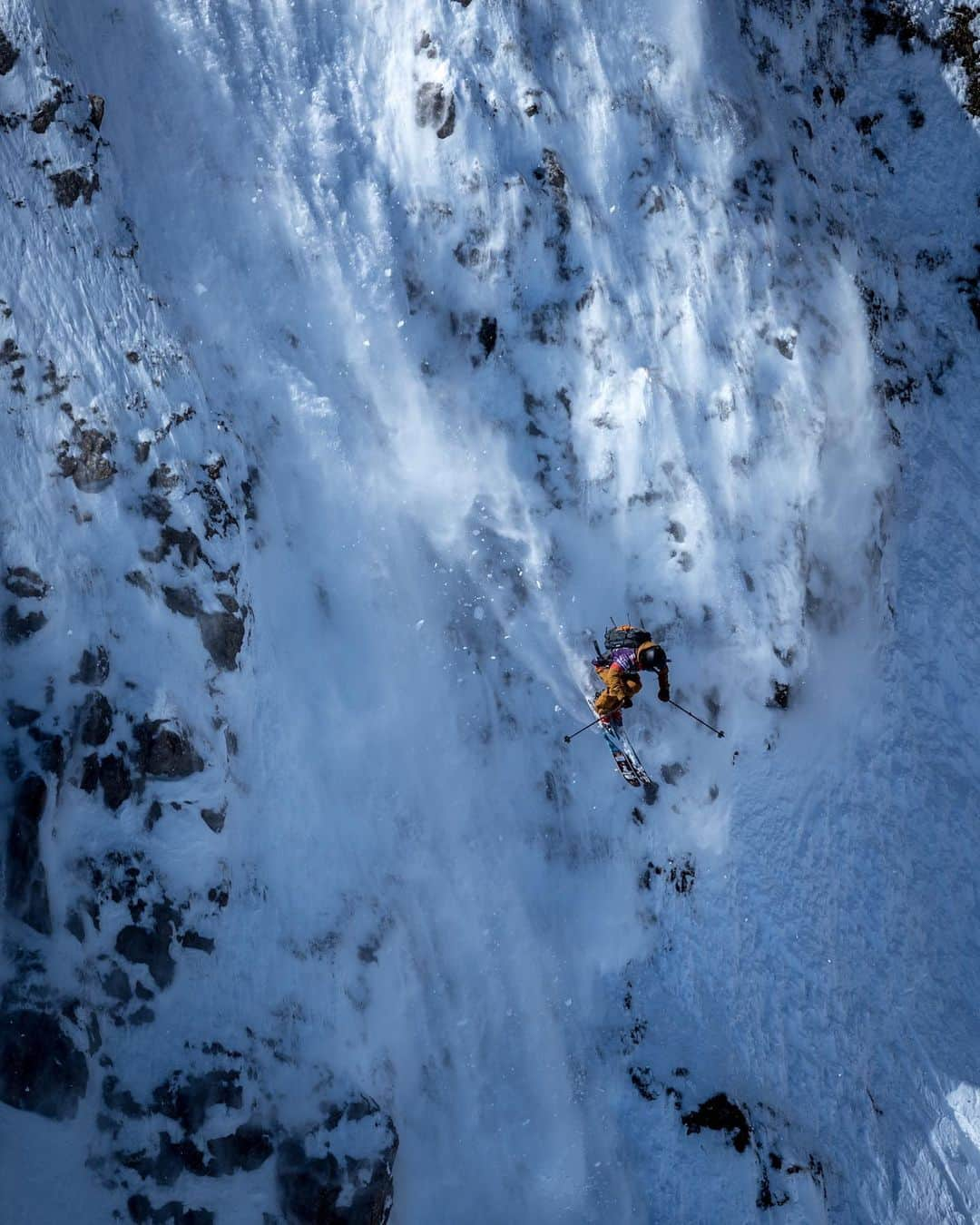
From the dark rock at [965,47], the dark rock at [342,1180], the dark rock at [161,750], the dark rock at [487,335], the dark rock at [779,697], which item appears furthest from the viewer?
the dark rock at [965,47]

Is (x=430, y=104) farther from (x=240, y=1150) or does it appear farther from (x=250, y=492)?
(x=240, y=1150)

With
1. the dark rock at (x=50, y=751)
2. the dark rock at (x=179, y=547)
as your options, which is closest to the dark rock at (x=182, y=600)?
the dark rock at (x=179, y=547)

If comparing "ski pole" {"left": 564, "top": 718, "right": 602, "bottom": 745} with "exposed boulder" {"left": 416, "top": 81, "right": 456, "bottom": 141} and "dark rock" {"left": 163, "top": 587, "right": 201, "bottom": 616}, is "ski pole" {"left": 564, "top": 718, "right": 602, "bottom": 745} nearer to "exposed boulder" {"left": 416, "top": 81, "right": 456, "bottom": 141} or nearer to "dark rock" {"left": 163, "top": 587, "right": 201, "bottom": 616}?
"dark rock" {"left": 163, "top": 587, "right": 201, "bottom": 616}

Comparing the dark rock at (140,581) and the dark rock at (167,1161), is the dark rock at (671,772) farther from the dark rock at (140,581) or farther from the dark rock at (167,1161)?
the dark rock at (167,1161)

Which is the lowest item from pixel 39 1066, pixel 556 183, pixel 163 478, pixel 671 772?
pixel 39 1066

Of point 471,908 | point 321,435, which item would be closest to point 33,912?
point 471,908

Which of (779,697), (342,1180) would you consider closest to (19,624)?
(342,1180)

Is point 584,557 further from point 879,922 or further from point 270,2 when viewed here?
point 270,2
